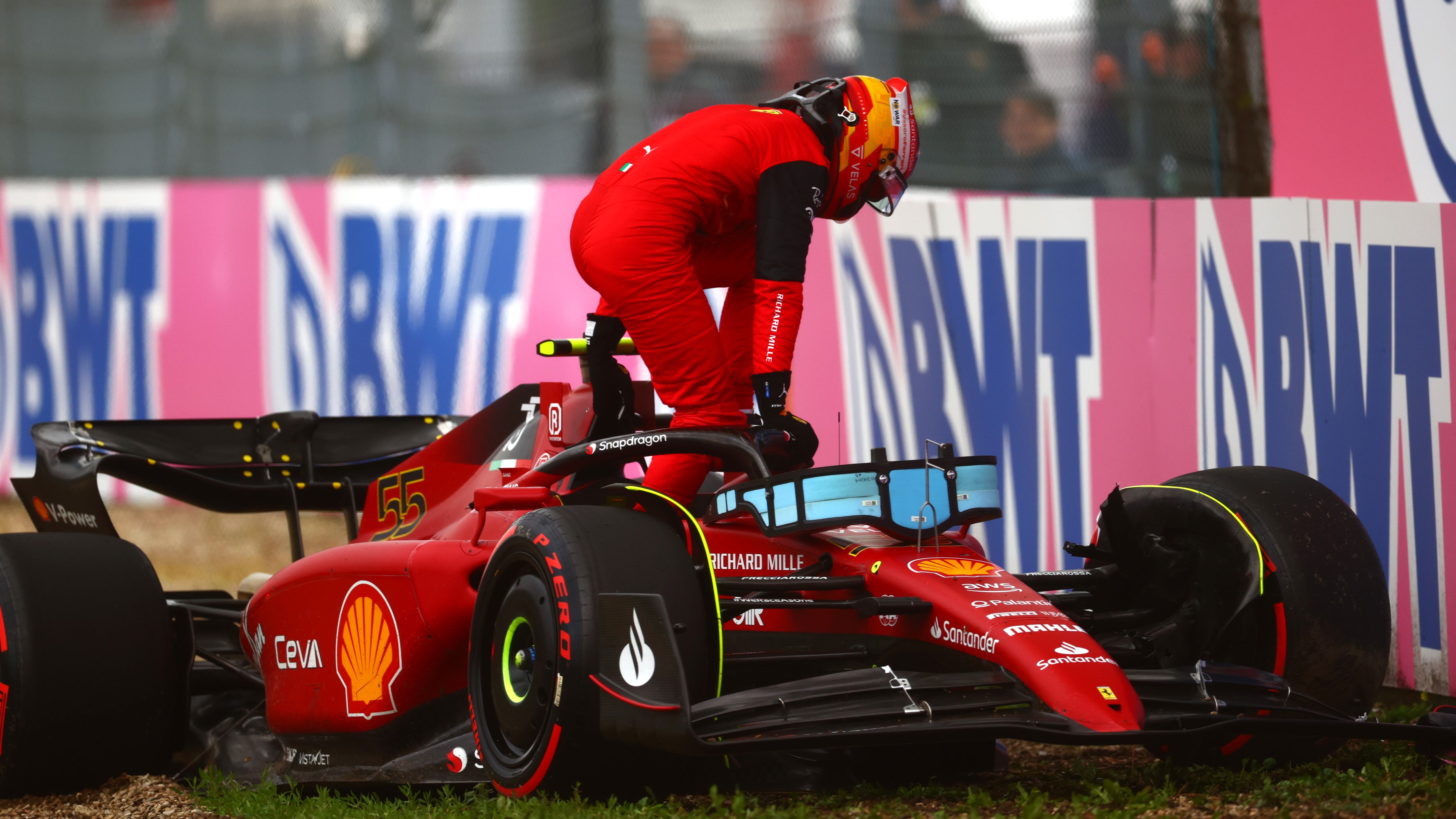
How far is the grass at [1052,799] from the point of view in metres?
3.64

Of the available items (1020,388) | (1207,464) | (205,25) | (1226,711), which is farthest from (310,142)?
(1226,711)

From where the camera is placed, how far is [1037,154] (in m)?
8.41

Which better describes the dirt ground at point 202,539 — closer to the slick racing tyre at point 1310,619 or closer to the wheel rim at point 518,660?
the wheel rim at point 518,660

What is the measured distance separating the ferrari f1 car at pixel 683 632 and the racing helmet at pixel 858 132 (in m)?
0.98

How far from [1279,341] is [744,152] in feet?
8.08

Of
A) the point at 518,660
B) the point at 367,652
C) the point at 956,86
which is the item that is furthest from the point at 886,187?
the point at 956,86

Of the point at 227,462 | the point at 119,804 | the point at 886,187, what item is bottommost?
the point at 119,804

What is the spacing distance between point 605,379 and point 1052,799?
1811 millimetres

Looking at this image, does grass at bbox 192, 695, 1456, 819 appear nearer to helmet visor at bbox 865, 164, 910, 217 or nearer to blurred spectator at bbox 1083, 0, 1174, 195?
helmet visor at bbox 865, 164, 910, 217

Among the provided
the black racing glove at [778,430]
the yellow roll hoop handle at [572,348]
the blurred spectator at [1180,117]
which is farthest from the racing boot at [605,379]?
the blurred spectator at [1180,117]

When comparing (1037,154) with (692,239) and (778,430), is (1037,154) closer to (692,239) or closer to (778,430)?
(692,239)

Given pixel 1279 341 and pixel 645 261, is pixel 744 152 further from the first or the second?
pixel 1279 341

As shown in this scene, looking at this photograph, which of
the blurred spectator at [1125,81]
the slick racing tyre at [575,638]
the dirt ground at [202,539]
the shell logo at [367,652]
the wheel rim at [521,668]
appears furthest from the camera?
the dirt ground at [202,539]

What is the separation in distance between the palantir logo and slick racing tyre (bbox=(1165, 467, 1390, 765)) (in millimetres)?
1579
